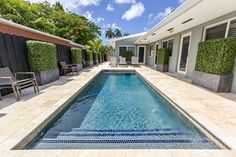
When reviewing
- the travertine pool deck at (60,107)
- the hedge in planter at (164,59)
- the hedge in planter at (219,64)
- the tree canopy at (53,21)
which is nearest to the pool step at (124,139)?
the travertine pool deck at (60,107)

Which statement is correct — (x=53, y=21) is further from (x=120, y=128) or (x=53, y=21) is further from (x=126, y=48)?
(x=120, y=128)

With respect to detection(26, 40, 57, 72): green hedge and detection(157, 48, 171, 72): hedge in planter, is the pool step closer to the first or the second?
detection(26, 40, 57, 72): green hedge

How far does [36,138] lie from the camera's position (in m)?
2.41

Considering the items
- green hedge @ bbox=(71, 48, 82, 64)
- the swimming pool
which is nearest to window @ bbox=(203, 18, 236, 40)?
the swimming pool

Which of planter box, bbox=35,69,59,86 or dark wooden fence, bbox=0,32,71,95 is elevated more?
dark wooden fence, bbox=0,32,71,95

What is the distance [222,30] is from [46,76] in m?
7.73

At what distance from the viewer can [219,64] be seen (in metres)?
4.96

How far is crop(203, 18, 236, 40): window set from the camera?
5.30 metres

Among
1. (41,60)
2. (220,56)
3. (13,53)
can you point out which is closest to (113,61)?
(41,60)

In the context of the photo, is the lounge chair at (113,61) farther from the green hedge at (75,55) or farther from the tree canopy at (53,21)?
the tree canopy at (53,21)

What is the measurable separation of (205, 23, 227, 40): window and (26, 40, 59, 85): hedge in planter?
7.51m
